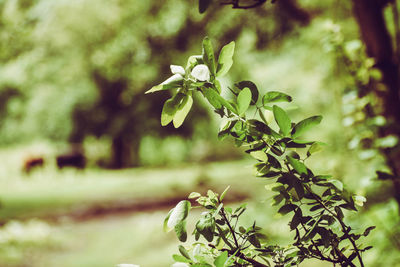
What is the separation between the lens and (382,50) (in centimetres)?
219

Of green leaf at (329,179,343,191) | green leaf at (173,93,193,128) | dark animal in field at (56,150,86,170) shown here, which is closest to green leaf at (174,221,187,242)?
green leaf at (173,93,193,128)

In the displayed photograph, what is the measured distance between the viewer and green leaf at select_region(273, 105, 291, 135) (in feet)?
2.20

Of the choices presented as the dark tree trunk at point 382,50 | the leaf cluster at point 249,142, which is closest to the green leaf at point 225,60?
the leaf cluster at point 249,142

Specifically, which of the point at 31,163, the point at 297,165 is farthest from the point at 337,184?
the point at 31,163

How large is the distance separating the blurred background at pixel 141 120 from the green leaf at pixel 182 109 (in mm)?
194

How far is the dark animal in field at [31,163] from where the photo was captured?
1279 cm

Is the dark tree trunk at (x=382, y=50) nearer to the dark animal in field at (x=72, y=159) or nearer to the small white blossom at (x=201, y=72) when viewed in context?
the small white blossom at (x=201, y=72)

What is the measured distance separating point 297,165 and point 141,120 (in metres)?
12.2

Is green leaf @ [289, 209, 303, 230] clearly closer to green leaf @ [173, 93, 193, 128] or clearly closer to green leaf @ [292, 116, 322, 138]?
green leaf @ [292, 116, 322, 138]

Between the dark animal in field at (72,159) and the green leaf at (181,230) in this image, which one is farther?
the dark animal in field at (72,159)

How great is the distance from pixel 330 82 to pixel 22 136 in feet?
53.7

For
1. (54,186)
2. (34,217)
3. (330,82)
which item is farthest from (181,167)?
(330,82)

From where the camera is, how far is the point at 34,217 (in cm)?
782

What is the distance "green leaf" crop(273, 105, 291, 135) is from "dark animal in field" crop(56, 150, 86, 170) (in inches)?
544
